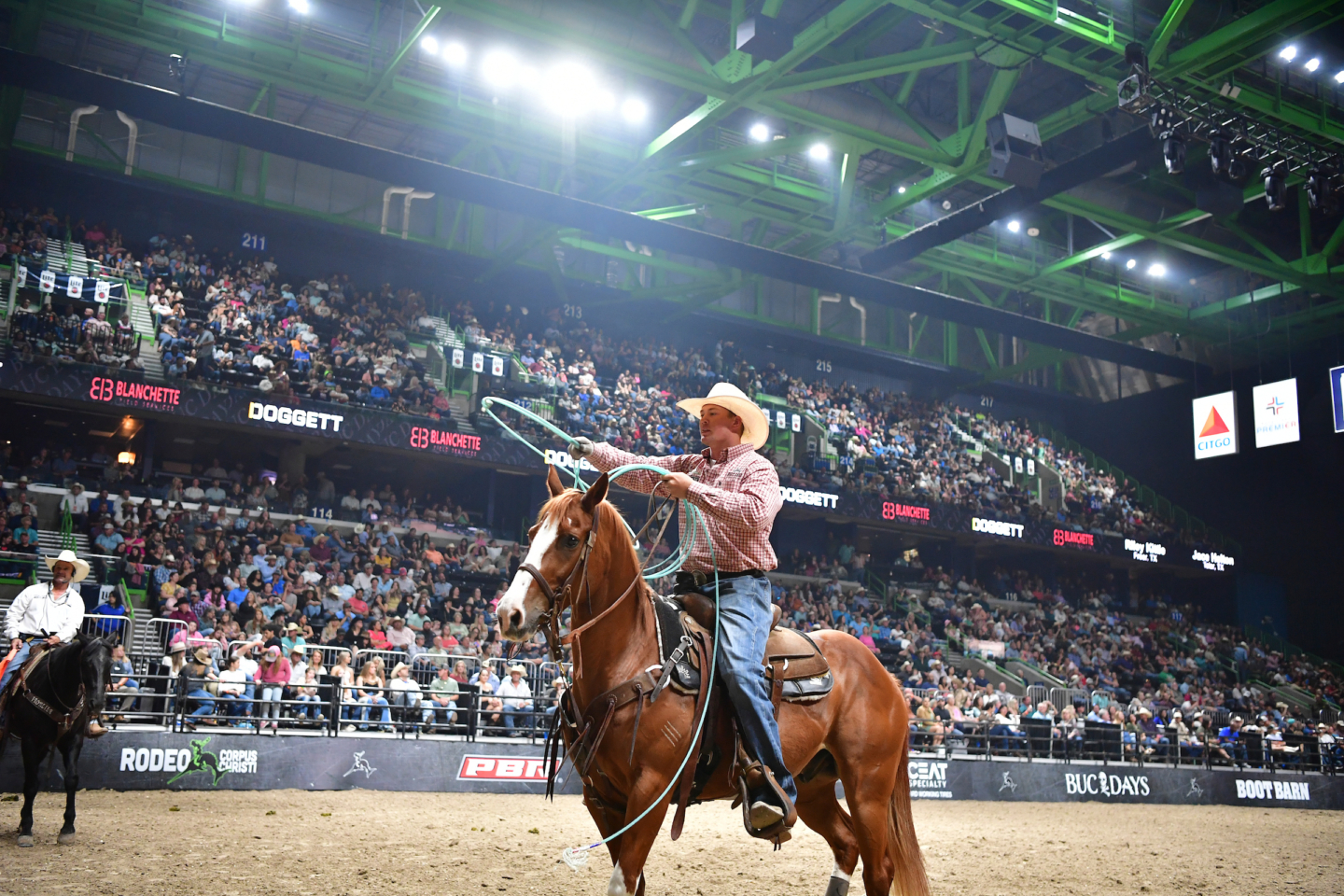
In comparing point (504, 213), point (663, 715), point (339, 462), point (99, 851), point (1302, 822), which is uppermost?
point (504, 213)

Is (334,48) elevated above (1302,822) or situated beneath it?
elevated above

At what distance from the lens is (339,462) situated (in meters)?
25.0

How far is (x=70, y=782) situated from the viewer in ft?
26.0

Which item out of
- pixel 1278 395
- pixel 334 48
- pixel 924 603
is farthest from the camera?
pixel 924 603

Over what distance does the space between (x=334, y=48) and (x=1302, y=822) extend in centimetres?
2318

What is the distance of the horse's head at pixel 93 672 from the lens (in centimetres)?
805

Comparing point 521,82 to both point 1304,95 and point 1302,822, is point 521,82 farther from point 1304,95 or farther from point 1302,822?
point 1302,822

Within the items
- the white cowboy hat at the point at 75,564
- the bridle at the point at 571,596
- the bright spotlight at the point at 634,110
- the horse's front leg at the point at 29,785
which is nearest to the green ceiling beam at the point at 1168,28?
the bright spotlight at the point at 634,110

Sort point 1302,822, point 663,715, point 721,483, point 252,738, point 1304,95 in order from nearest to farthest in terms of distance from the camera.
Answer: point 663,715 → point 721,483 → point 252,738 → point 1302,822 → point 1304,95

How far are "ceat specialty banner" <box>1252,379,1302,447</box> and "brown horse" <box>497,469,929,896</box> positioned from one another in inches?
986

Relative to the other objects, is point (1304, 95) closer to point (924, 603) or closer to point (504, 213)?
point (924, 603)

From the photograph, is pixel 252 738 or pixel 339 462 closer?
pixel 252 738

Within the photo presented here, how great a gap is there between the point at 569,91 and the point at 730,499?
631 inches

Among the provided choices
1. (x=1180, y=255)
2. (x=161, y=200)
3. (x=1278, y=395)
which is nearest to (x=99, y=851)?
(x=161, y=200)
